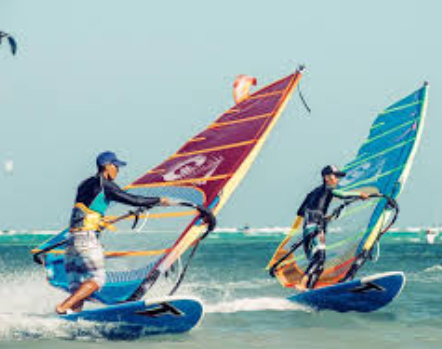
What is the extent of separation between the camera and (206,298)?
51.5 feet

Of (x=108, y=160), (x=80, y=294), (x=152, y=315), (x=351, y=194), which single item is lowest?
(x=152, y=315)

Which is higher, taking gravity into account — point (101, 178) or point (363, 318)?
point (101, 178)

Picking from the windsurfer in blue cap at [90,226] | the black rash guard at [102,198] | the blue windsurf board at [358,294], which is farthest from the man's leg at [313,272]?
the black rash guard at [102,198]

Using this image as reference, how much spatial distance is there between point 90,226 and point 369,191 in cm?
589

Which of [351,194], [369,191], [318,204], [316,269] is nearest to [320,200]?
[318,204]

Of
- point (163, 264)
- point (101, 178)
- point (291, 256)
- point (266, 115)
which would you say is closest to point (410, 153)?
point (291, 256)

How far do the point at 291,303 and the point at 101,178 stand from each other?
4.55 m

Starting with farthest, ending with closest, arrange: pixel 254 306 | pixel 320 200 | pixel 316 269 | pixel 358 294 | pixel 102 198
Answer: pixel 254 306, pixel 316 269, pixel 358 294, pixel 320 200, pixel 102 198

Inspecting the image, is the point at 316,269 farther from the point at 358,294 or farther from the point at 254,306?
the point at 254,306

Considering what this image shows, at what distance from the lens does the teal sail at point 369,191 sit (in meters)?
13.2

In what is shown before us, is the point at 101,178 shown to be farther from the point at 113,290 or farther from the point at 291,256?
the point at 291,256

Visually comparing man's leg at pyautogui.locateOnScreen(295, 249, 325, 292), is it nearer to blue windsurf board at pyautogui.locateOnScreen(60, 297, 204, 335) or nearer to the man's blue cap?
blue windsurf board at pyautogui.locateOnScreen(60, 297, 204, 335)

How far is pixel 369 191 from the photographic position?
13.6 meters

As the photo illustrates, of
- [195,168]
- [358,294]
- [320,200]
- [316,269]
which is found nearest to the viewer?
[195,168]
